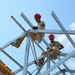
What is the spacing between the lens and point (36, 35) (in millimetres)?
10047

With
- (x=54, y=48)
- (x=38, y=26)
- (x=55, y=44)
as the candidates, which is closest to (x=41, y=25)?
(x=38, y=26)

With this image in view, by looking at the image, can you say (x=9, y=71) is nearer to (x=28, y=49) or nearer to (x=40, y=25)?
(x=28, y=49)

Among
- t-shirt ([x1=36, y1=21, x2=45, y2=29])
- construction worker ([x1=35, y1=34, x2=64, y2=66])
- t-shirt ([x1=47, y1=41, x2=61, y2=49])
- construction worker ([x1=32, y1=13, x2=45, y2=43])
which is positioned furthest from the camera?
Result: t-shirt ([x1=47, y1=41, x2=61, y2=49])

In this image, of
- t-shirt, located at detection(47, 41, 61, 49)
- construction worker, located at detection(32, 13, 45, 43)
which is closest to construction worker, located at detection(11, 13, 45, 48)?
construction worker, located at detection(32, 13, 45, 43)

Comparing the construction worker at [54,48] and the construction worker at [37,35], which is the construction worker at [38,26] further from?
the construction worker at [54,48]

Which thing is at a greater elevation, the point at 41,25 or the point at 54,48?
the point at 41,25

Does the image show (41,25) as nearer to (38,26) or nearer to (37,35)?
(38,26)

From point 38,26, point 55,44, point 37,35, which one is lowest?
point 37,35

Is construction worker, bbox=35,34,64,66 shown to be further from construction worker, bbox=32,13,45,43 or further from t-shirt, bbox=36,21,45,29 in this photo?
t-shirt, bbox=36,21,45,29

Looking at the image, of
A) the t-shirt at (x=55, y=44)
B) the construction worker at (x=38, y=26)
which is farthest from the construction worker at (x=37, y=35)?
the t-shirt at (x=55, y=44)

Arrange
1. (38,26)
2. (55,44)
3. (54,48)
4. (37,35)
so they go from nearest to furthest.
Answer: (37,35) < (38,26) < (54,48) < (55,44)

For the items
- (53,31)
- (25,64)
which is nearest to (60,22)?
(53,31)

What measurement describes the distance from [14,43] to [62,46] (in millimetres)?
2116

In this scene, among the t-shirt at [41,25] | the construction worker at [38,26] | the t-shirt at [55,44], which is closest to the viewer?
the construction worker at [38,26]
